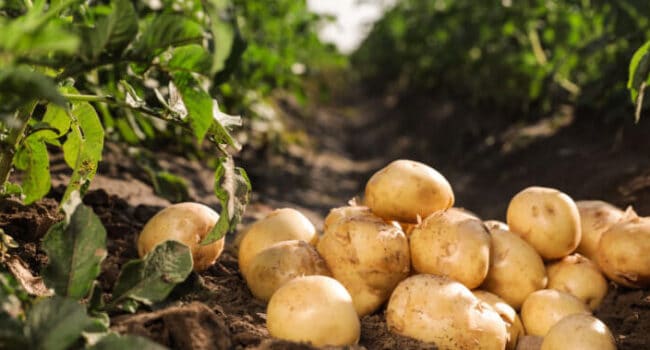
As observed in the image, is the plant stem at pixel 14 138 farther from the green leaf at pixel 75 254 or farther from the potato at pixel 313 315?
the potato at pixel 313 315

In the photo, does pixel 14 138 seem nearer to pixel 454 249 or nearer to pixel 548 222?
pixel 454 249

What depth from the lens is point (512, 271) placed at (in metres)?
2.04

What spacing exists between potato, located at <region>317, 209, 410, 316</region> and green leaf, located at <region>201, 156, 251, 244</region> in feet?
1.37

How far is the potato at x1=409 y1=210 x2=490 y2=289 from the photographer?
6.28ft

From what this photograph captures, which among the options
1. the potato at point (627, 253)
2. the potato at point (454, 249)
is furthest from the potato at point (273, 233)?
the potato at point (627, 253)

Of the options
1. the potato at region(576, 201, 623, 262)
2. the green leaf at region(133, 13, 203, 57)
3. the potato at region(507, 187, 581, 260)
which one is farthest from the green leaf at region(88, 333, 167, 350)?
the potato at region(576, 201, 623, 262)

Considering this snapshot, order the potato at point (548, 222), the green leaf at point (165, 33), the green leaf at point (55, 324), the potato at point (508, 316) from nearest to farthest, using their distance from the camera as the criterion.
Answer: the green leaf at point (55, 324), the green leaf at point (165, 33), the potato at point (508, 316), the potato at point (548, 222)

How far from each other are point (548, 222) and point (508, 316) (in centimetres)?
40

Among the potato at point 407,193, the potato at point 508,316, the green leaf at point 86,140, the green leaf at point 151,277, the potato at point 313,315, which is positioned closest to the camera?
the green leaf at point 151,277

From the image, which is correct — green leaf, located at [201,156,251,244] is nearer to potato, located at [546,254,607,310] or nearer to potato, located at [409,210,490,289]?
potato, located at [409,210,490,289]

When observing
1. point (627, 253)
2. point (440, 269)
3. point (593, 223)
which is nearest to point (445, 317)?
point (440, 269)

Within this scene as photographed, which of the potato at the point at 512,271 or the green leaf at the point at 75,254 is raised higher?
the green leaf at the point at 75,254

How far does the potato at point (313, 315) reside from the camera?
5.25ft

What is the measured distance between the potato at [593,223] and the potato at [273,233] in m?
0.99
